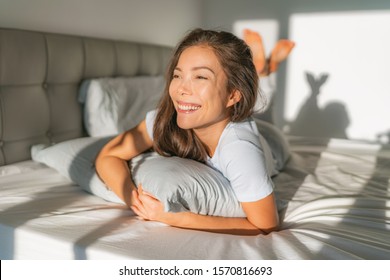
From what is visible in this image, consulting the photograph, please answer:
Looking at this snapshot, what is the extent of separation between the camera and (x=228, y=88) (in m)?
0.92

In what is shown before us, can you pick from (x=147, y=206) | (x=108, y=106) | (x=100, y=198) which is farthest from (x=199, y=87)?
(x=108, y=106)

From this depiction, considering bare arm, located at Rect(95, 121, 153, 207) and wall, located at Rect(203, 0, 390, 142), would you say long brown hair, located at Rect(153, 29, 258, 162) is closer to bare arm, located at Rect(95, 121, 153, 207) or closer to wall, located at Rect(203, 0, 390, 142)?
bare arm, located at Rect(95, 121, 153, 207)

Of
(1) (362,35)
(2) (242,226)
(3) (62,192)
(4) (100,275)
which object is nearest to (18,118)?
(3) (62,192)

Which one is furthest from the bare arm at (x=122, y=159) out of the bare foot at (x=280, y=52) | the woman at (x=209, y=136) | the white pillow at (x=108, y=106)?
the bare foot at (x=280, y=52)

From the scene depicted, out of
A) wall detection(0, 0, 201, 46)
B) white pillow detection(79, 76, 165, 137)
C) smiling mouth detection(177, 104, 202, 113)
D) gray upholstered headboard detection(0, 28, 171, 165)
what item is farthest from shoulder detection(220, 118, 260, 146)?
wall detection(0, 0, 201, 46)

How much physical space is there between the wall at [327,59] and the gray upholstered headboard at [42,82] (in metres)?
1.54

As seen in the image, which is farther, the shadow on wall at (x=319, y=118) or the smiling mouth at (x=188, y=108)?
the shadow on wall at (x=319, y=118)

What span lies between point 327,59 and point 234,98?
1959 millimetres

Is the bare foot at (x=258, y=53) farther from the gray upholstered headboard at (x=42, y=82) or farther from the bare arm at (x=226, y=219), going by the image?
the bare arm at (x=226, y=219)

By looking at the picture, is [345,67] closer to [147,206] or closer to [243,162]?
[243,162]

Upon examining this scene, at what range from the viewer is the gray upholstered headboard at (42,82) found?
1.18 meters

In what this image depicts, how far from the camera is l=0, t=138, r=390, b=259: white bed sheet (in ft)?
2.33

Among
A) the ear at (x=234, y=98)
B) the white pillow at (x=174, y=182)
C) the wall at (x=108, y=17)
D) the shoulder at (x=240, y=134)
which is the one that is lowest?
the white pillow at (x=174, y=182)

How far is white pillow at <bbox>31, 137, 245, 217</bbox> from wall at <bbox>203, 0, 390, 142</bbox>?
79.1 inches
